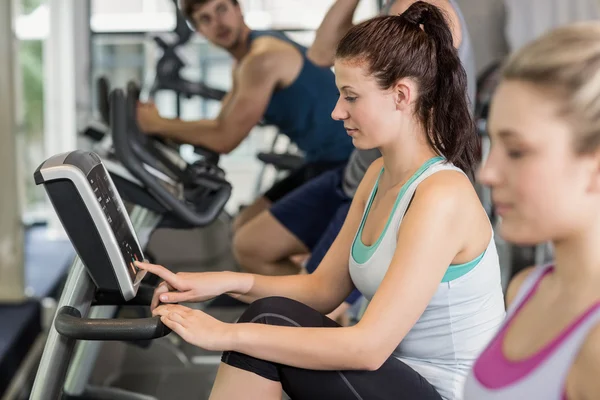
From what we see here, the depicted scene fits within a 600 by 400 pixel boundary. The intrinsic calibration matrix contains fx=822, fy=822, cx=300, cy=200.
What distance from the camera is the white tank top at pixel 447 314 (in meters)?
1.46

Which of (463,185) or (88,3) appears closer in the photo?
(463,185)

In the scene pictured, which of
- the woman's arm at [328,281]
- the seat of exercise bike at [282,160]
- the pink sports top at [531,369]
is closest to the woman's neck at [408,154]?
the woman's arm at [328,281]

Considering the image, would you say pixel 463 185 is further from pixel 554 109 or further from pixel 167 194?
pixel 167 194

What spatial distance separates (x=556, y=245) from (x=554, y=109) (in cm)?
16

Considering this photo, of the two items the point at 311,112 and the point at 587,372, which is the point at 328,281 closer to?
the point at 587,372

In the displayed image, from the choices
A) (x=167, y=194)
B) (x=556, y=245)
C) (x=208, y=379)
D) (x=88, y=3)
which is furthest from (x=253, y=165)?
(x=556, y=245)

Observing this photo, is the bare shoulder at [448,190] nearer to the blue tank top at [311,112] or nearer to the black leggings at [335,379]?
the black leggings at [335,379]

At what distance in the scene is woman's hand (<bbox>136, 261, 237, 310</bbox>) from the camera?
1.61 m

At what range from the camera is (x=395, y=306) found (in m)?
1.34

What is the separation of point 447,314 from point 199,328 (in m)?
0.44

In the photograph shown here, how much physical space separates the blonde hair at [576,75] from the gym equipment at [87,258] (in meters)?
0.85

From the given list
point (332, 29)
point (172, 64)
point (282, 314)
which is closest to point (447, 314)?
point (282, 314)

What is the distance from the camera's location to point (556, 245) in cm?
90

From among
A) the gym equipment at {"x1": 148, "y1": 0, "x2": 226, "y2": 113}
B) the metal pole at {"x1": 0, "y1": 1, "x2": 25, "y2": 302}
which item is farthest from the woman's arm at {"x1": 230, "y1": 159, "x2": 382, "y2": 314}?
the metal pole at {"x1": 0, "y1": 1, "x2": 25, "y2": 302}
